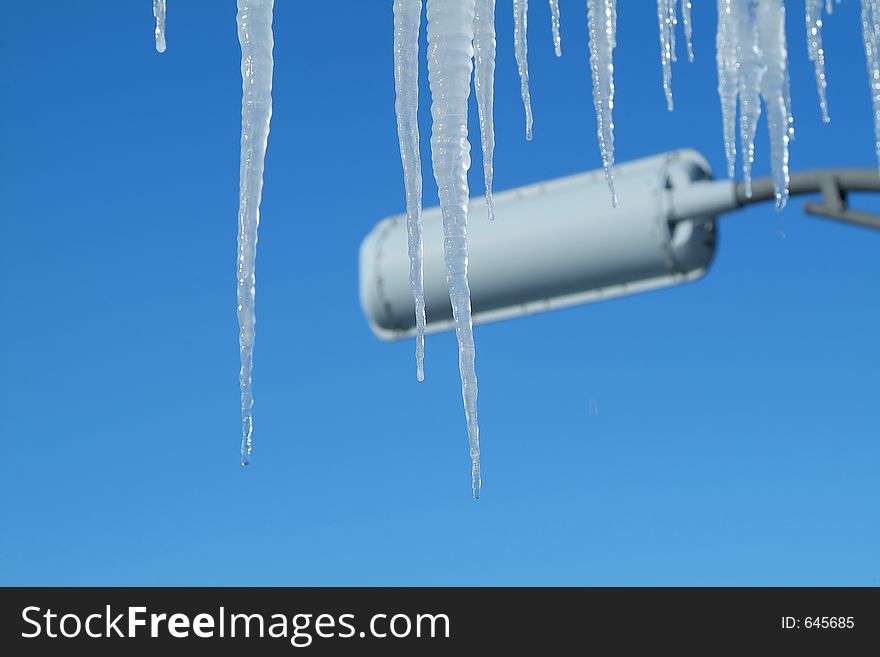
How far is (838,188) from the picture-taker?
6.29 m

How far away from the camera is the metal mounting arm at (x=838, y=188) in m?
6.21

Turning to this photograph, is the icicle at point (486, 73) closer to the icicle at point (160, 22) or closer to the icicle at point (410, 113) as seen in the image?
the icicle at point (410, 113)

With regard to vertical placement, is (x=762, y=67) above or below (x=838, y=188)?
below

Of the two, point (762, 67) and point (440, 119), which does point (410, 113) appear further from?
point (762, 67)

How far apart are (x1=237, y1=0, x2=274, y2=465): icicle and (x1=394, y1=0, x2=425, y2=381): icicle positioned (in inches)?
15.1

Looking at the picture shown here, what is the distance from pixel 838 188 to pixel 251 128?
13.4 ft

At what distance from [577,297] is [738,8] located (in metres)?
4.23

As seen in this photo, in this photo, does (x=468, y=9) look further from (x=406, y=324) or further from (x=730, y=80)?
(x=406, y=324)

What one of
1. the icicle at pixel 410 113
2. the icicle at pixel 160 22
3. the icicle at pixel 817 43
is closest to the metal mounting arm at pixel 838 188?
the icicle at pixel 817 43

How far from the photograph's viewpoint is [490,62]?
11.8 feet

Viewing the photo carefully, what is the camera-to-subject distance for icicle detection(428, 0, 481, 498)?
3.19 meters

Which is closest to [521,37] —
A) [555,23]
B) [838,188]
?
[555,23]

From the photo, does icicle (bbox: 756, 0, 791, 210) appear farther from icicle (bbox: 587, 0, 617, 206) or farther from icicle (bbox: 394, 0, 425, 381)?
icicle (bbox: 394, 0, 425, 381)

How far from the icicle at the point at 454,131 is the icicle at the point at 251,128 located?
0.46 meters
